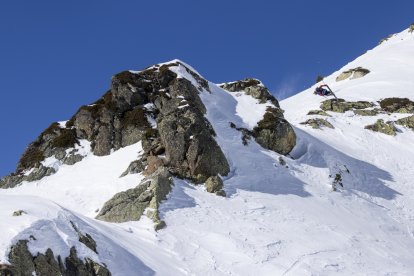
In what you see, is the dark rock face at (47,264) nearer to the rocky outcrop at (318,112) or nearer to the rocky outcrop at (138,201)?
the rocky outcrop at (138,201)

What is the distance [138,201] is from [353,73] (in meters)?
65.1

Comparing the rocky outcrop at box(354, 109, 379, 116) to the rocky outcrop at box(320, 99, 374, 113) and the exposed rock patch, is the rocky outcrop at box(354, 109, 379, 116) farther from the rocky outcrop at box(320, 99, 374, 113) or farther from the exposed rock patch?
the exposed rock patch

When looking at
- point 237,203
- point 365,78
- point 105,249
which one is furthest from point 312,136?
point 365,78

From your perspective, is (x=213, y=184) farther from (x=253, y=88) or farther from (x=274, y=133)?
(x=253, y=88)

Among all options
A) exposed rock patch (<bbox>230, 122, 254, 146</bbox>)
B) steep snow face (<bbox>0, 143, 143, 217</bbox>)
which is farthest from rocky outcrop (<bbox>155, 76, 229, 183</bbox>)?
exposed rock patch (<bbox>230, 122, 254, 146</bbox>)

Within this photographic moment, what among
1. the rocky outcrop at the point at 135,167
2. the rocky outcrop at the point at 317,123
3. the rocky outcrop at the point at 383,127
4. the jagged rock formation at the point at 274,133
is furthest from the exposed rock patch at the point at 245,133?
the rocky outcrop at the point at 383,127

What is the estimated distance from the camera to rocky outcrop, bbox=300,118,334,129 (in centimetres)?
5500

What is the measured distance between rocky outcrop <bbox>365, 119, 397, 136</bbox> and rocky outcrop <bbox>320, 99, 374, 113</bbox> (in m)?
5.81

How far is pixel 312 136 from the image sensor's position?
4922 cm

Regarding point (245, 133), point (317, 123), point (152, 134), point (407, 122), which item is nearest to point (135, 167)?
point (152, 134)

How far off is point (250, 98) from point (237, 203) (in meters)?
19.7

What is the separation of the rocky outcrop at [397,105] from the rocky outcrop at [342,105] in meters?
1.69

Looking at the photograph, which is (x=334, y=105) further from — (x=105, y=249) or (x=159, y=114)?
(x=105, y=249)

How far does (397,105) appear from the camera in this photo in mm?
61906
